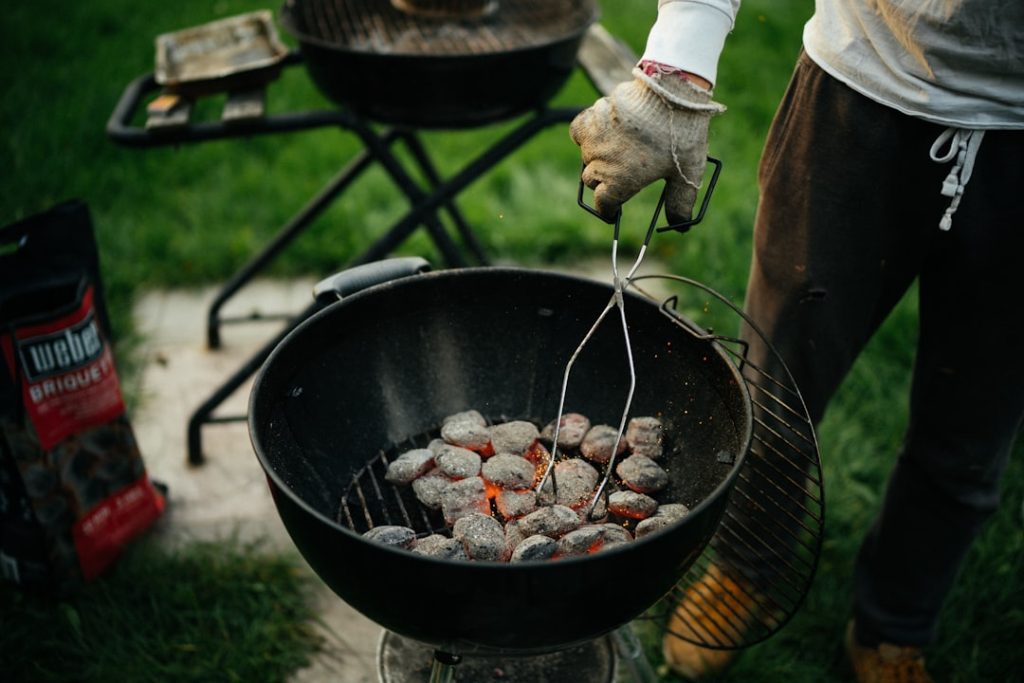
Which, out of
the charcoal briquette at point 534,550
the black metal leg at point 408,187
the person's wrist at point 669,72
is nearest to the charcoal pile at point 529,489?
the charcoal briquette at point 534,550

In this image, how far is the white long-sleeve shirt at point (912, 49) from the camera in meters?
1.25

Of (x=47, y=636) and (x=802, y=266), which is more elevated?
(x=802, y=266)

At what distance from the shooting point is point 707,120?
48.9 inches

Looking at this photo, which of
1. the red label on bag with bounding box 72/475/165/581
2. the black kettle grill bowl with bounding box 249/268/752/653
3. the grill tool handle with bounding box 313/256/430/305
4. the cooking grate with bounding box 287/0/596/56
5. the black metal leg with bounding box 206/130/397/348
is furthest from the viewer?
the black metal leg with bounding box 206/130/397/348

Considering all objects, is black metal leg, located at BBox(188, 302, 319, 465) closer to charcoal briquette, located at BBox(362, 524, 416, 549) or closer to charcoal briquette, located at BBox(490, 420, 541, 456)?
charcoal briquette, located at BBox(490, 420, 541, 456)

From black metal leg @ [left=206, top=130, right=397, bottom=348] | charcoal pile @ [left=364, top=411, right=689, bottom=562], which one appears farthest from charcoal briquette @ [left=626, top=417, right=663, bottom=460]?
black metal leg @ [left=206, top=130, right=397, bottom=348]

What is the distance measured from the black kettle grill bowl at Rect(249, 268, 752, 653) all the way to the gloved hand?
304 mm

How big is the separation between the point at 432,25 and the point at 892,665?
2127 mm

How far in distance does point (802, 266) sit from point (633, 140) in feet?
1.82

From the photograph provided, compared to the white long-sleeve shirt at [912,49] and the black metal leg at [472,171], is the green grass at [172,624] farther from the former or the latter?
the white long-sleeve shirt at [912,49]

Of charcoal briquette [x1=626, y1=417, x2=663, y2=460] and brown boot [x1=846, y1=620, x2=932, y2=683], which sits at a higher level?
charcoal briquette [x1=626, y1=417, x2=663, y2=460]

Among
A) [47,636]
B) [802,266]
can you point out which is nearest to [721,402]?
[802,266]

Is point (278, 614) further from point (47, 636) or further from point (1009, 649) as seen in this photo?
point (1009, 649)

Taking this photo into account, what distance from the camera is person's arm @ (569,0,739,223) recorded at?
1.21 metres
